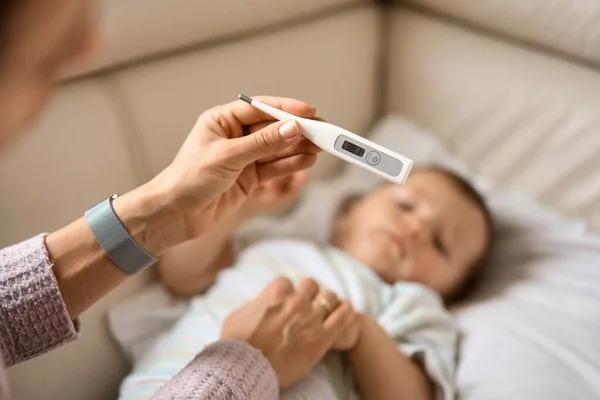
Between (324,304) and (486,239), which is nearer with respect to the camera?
(324,304)

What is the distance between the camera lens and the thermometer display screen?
673 millimetres

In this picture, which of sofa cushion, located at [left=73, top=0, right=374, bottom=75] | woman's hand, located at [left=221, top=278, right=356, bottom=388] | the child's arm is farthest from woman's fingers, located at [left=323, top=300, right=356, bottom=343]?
sofa cushion, located at [left=73, top=0, right=374, bottom=75]

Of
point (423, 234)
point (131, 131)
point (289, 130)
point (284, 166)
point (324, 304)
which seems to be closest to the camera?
point (289, 130)

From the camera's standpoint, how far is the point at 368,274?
1082mm

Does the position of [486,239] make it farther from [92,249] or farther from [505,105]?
[92,249]

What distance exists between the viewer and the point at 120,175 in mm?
1016

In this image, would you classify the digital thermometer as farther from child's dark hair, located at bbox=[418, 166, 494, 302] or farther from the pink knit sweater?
child's dark hair, located at bbox=[418, 166, 494, 302]

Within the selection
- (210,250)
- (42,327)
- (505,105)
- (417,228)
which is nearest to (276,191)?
(210,250)

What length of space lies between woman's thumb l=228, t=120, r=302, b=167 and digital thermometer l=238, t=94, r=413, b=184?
0.02 m

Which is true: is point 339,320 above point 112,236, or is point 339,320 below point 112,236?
below

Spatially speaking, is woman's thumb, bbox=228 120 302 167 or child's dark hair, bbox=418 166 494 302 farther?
child's dark hair, bbox=418 166 494 302

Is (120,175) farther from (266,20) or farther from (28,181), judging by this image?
(266,20)

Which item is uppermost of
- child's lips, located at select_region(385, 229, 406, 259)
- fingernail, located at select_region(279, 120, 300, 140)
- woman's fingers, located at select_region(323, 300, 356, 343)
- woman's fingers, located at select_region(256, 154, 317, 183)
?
fingernail, located at select_region(279, 120, 300, 140)

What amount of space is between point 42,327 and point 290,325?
1.05ft
